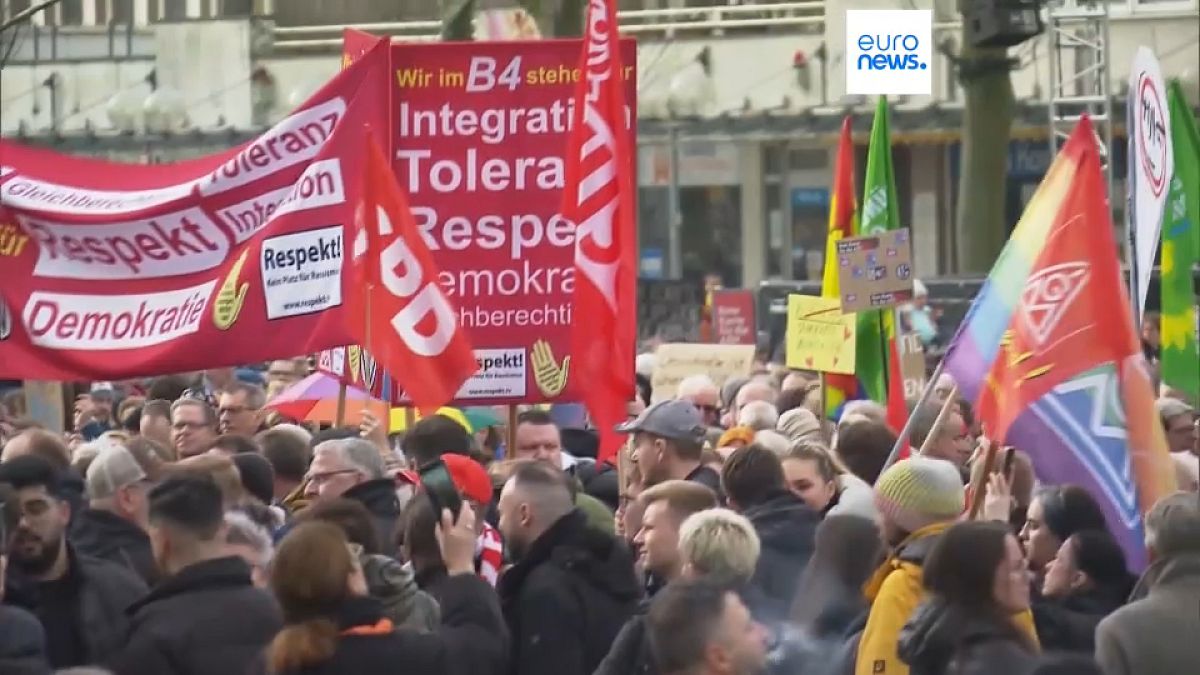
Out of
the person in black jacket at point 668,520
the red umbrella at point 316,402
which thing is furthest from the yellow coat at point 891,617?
the red umbrella at point 316,402

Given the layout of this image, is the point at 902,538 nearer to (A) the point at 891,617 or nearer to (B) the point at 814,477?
(A) the point at 891,617

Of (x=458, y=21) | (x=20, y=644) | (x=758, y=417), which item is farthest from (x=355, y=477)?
(x=458, y=21)

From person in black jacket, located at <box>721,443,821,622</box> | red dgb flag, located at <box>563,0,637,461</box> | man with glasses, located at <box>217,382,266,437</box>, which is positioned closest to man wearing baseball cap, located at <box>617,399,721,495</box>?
person in black jacket, located at <box>721,443,821,622</box>

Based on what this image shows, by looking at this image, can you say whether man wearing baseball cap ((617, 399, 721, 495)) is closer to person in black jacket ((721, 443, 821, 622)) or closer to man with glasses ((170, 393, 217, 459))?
person in black jacket ((721, 443, 821, 622))

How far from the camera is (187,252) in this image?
9.86m

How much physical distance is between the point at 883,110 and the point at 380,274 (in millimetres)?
4326

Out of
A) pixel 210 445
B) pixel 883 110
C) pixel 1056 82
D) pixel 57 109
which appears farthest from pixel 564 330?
pixel 57 109

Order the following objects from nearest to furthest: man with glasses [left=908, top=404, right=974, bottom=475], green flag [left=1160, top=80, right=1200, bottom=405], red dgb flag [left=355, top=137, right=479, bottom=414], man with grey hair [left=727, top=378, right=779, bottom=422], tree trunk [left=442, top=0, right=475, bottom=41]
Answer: red dgb flag [left=355, top=137, right=479, bottom=414] → man with glasses [left=908, top=404, right=974, bottom=475] → green flag [left=1160, top=80, right=1200, bottom=405] → man with grey hair [left=727, top=378, right=779, bottom=422] → tree trunk [left=442, top=0, right=475, bottom=41]

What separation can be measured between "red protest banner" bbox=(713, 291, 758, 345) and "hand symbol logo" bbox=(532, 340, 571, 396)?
11.1 metres

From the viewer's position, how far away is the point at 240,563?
6348mm

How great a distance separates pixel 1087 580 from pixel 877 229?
6.79 metres

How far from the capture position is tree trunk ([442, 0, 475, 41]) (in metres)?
23.9

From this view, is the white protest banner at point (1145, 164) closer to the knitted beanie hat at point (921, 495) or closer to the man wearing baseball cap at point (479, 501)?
the man wearing baseball cap at point (479, 501)

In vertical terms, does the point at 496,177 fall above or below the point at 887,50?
below
